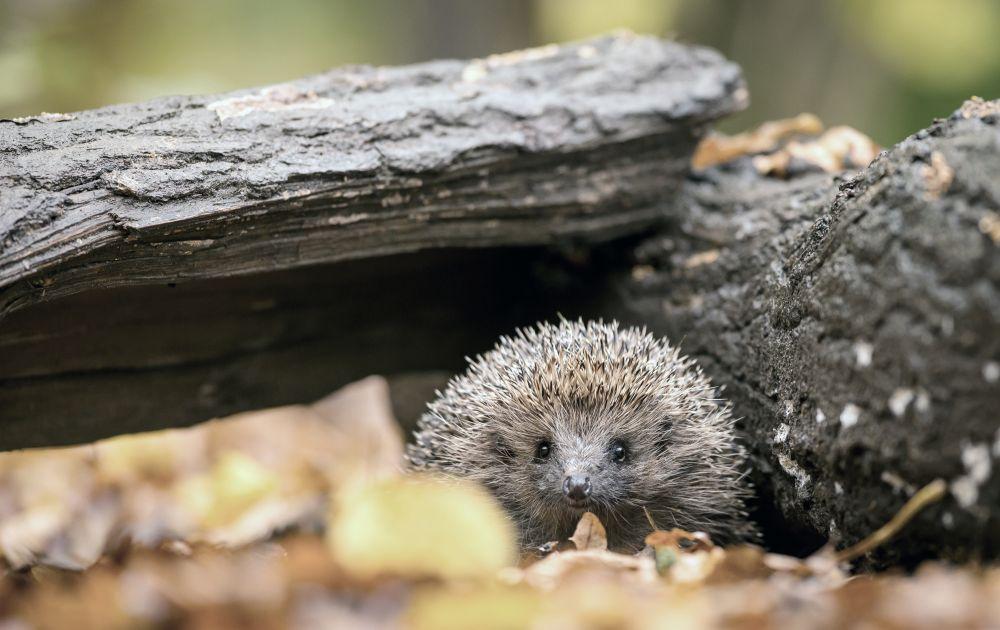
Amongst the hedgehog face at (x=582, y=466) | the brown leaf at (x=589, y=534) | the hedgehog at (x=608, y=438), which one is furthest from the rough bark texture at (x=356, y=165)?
the brown leaf at (x=589, y=534)

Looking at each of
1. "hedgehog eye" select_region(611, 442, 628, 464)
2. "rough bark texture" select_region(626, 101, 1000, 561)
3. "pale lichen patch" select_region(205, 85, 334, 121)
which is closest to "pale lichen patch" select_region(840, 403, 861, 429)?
"rough bark texture" select_region(626, 101, 1000, 561)

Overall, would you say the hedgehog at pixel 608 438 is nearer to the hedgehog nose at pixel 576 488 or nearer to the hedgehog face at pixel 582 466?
the hedgehog face at pixel 582 466

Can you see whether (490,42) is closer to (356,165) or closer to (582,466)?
(356,165)

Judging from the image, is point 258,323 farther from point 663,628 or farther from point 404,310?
point 663,628

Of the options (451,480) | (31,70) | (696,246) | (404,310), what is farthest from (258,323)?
(31,70)

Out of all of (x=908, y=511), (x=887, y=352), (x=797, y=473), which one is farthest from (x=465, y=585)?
(x=797, y=473)
